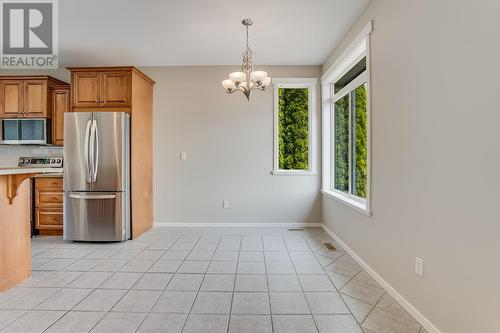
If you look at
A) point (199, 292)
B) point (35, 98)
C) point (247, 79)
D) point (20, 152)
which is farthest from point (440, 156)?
point (20, 152)

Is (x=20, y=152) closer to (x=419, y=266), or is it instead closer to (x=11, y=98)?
(x=11, y=98)

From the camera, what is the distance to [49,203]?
13.0 feet

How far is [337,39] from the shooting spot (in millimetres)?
3523

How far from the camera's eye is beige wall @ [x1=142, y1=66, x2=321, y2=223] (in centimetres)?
448

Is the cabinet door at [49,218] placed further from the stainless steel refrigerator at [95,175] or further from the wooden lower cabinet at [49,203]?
the stainless steel refrigerator at [95,175]

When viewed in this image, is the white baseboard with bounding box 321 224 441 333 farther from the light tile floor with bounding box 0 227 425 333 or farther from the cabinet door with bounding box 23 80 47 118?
the cabinet door with bounding box 23 80 47 118

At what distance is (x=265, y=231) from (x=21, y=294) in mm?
2975

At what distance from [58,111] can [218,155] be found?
2.62 m

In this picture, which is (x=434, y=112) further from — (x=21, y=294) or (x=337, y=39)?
(x=21, y=294)

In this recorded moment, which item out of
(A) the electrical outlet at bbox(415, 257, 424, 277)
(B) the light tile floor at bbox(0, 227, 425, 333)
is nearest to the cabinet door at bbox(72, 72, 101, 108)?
(B) the light tile floor at bbox(0, 227, 425, 333)

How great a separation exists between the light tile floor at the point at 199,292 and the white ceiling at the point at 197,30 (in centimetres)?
273

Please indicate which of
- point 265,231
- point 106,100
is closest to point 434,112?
point 265,231

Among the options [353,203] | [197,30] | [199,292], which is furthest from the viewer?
[197,30]

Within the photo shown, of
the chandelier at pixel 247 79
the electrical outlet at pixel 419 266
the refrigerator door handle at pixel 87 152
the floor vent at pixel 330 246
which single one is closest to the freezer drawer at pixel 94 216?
the refrigerator door handle at pixel 87 152
